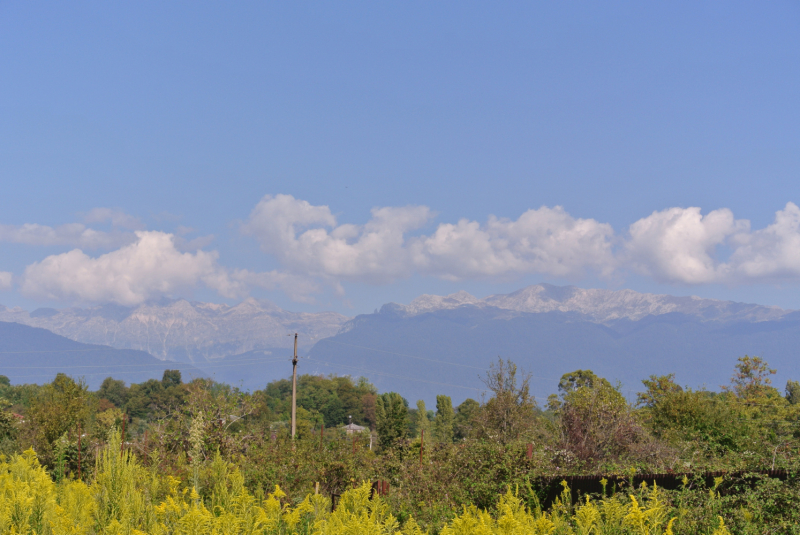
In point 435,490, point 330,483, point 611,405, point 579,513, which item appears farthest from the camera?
point 611,405

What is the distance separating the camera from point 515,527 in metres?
4.48

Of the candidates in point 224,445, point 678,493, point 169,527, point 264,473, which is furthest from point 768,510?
point 224,445

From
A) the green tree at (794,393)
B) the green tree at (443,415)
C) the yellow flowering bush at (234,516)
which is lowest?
the green tree at (443,415)

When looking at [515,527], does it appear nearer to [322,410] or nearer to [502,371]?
[502,371]

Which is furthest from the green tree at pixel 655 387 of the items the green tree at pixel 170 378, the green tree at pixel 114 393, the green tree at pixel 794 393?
the green tree at pixel 114 393

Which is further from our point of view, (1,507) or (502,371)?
(502,371)

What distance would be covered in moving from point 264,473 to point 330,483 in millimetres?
1877

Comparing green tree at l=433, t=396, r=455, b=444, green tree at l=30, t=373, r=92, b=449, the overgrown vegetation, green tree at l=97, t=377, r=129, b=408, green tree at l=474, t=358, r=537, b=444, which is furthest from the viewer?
green tree at l=97, t=377, r=129, b=408

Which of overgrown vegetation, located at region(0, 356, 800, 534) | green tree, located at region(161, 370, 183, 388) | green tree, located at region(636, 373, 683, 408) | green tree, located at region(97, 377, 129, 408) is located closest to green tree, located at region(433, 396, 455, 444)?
green tree, located at region(636, 373, 683, 408)

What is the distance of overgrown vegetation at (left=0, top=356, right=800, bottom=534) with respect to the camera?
5535 mm

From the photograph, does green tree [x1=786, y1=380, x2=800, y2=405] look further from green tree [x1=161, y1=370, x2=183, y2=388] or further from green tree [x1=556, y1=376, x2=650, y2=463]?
green tree [x1=161, y1=370, x2=183, y2=388]

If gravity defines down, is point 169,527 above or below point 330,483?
above

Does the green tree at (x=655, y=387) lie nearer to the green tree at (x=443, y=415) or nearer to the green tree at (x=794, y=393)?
the green tree at (x=443, y=415)

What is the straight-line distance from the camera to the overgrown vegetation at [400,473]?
554cm
